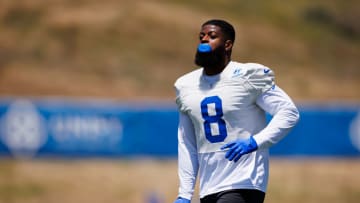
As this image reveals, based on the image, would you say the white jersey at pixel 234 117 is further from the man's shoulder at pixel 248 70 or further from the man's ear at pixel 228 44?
the man's ear at pixel 228 44

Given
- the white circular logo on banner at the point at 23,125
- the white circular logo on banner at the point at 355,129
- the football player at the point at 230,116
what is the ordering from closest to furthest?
the football player at the point at 230,116 → the white circular logo on banner at the point at 355,129 → the white circular logo on banner at the point at 23,125

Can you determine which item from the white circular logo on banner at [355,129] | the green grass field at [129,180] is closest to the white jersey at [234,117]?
the green grass field at [129,180]

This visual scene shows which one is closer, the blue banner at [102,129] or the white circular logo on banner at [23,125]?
the blue banner at [102,129]

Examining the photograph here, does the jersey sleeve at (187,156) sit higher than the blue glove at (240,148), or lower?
lower

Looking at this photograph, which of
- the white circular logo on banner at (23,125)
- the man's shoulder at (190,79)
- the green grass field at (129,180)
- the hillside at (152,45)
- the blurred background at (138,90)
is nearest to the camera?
the man's shoulder at (190,79)

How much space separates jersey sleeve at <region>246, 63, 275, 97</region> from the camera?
6.63 meters

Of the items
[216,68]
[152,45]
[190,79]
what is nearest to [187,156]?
[190,79]

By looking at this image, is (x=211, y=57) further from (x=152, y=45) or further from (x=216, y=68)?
(x=152, y=45)

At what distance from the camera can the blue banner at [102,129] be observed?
18.1 metres

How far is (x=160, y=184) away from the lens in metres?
18.4

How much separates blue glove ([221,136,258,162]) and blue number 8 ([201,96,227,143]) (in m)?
0.22

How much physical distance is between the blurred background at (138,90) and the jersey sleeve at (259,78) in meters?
8.95

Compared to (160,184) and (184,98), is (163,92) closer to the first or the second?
(160,184)

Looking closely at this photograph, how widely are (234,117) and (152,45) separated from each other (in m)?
26.8
